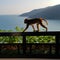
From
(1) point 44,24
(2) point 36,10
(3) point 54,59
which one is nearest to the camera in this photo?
(3) point 54,59

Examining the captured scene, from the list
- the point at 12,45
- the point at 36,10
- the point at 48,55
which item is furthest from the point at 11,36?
the point at 36,10

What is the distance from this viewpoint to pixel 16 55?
15.0 ft

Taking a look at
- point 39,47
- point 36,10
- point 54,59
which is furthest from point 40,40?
point 36,10

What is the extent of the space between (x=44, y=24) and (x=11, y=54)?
2.91ft

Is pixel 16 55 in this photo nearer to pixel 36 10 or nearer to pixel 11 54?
pixel 11 54

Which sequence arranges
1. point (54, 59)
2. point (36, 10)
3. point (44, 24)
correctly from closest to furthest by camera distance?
point (54, 59)
point (44, 24)
point (36, 10)

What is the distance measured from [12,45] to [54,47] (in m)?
0.82

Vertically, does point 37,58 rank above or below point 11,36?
below

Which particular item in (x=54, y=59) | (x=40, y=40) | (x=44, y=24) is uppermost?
(x=44, y=24)

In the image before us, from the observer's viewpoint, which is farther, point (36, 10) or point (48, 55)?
point (36, 10)

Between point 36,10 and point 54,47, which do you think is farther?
point 36,10

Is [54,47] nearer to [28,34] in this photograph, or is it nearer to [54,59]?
[54,59]

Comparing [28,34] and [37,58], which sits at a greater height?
[28,34]

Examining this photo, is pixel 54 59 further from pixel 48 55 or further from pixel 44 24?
pixel 44 24
